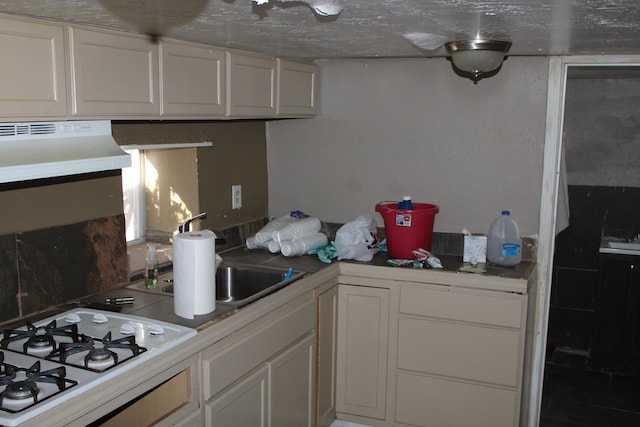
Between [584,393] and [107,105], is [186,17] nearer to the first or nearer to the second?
[107,105]

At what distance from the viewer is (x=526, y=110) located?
125 inches

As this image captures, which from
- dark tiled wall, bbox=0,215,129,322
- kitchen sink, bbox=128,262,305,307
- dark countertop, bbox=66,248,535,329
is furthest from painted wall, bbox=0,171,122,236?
kitchen sink, bbox=128,262,305,307

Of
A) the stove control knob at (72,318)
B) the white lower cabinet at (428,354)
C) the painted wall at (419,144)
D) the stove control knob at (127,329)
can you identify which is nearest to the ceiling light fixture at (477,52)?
the painted wall at (419,144)

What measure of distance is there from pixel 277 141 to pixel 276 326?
146 centimetres

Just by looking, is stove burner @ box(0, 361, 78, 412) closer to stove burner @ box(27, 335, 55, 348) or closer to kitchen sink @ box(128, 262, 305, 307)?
stove burner @ box(27, 335, 55, 348)

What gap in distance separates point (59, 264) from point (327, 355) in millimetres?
1345

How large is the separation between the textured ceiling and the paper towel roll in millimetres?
729

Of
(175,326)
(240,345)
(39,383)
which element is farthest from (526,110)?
(39,383)

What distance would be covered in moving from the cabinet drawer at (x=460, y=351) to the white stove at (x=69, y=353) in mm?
1316

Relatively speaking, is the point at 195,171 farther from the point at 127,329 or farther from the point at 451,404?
the point at 451,404

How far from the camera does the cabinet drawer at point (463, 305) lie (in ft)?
9.25

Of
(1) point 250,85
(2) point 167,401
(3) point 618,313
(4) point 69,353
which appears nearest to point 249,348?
(2) point 167,401

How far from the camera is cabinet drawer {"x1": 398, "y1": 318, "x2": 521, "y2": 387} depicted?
286 cm

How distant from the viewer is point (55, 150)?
1.86m
